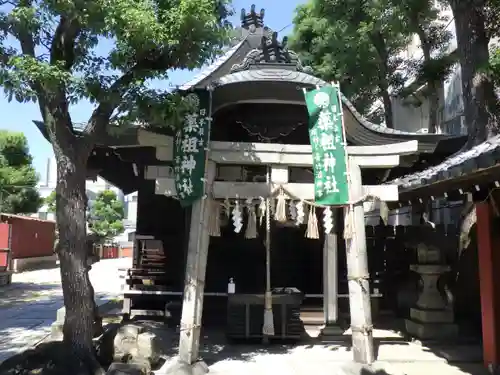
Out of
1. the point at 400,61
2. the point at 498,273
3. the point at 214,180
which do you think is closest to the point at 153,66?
the point at 214,180

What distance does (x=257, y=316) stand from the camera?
920 cm

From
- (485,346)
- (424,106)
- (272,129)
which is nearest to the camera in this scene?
(485,346)

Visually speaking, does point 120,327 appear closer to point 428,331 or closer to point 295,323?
point 295,323

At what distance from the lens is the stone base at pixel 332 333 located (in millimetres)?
9617

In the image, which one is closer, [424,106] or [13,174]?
[424,106]

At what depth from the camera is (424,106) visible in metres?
20.6

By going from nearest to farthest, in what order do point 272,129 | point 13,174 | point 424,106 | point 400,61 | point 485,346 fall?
point 485,346 < point 272,129 < point 400,61 < point 424,106 < point 13,174

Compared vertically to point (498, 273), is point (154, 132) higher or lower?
higher

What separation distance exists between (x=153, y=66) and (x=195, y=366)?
14.6 ft

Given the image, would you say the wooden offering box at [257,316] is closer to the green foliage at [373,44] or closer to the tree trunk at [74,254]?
the tree trunk at [74,254]

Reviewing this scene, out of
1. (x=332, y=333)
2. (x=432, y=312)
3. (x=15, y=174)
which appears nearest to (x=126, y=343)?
(x=332, y=333)

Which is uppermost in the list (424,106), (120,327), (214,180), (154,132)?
(424,106)

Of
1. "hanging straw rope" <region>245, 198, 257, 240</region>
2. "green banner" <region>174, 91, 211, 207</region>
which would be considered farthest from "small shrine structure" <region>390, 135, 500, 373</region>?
"green banner" <region>174, 91, 211, 207</region>

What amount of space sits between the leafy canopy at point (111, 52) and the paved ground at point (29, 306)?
458 cm
